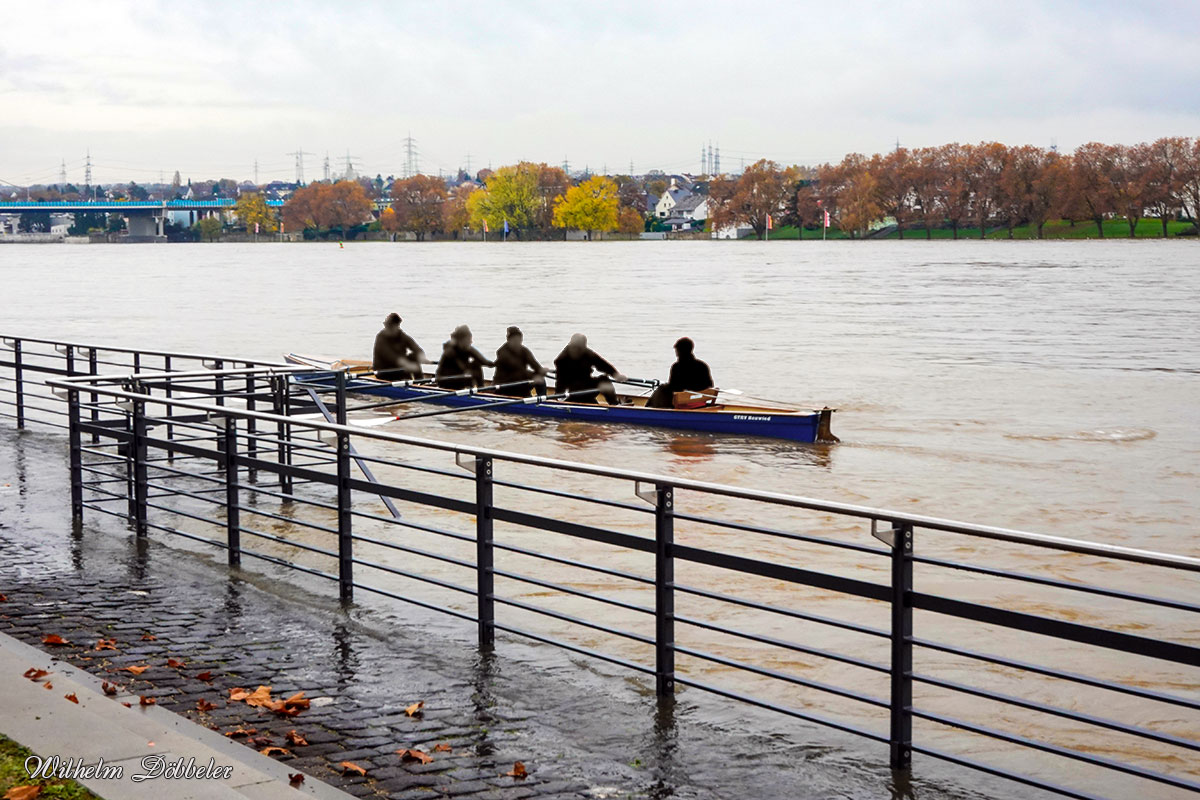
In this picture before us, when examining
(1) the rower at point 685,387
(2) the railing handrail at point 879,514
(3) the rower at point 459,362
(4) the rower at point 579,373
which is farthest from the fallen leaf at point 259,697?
(3) the rower at point 459,362

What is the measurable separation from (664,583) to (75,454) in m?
6.78

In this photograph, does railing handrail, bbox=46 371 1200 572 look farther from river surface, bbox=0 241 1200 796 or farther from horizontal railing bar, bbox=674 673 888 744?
river surface, bbox=0 241 1200 796

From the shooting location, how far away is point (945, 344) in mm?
48312

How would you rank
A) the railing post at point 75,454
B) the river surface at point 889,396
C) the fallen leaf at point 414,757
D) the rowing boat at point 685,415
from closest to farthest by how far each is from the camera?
the fallen leaf at point 414,757 < the river surface at point 889,396 < the railing post at point 75,454 < the rowing boat at point 685,415

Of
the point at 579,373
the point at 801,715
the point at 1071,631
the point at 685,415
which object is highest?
the point at 1071,631

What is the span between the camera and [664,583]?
6.68 meters

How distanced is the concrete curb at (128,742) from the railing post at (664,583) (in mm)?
1933

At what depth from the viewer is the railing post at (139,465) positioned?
10.4 metres

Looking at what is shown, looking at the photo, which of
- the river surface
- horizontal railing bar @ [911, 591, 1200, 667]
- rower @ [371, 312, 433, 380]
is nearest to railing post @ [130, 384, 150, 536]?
the river surface

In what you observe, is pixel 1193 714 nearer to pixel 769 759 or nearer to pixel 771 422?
pixel 769 759

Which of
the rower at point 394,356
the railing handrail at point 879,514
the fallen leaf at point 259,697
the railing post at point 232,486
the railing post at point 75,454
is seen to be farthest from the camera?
the rower at point 394,356

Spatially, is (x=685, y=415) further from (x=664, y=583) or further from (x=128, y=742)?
(x=128, y=742)

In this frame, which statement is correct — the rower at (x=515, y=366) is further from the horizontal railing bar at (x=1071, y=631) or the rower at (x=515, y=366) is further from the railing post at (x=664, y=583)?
the horizontal railing bar at (x=1071, y=631)

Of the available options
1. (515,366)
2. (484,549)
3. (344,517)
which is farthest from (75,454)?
(515,366)
